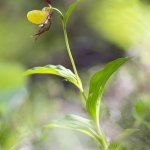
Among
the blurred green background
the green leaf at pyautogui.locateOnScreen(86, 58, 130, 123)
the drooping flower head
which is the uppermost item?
the drooping flower head

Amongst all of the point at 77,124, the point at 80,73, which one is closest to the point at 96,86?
the point at 77,124

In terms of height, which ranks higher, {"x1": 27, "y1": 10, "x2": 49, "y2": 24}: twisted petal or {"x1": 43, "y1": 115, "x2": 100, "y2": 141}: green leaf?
{"x1": 27, "y1": 10, "x2": 49, "y2": 24}: twisted petal

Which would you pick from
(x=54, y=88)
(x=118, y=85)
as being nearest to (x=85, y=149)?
(x=118, y=85)

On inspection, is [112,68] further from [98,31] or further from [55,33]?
[55,33]

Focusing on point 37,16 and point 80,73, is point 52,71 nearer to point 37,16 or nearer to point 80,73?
point 37,16

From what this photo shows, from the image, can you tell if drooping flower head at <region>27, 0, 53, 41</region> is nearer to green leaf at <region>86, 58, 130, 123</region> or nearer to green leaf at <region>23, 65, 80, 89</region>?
green leaf at <region>23, 65, 80, 89</region>

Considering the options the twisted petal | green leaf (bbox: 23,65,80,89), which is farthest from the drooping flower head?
green leaf (bbox: 23,65,80,89)
